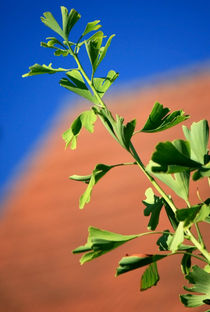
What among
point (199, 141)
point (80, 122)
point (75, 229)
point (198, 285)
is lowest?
point (198, 285)

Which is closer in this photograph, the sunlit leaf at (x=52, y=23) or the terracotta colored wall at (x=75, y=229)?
the sunlit leaf at (x=52, y=23)

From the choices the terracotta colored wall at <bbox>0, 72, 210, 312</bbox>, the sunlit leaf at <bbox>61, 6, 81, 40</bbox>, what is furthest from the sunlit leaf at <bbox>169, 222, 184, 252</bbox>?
the terracotta colored wall at <bbox>0, 72, 210, 312</bbox>

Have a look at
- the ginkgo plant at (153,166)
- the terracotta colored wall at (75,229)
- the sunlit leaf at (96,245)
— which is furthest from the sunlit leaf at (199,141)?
the terracotta colored wall at (75,229)

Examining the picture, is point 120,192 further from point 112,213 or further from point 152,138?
point 152,138

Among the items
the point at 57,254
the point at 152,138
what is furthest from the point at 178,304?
the point at 152,138

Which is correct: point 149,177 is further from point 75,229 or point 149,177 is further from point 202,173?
point 75,229

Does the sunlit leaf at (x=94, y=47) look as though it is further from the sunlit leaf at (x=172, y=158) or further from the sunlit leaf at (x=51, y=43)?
the sunlit leaf at (x=172, y=158)

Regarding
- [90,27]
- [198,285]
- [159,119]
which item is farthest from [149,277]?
[90,27]
